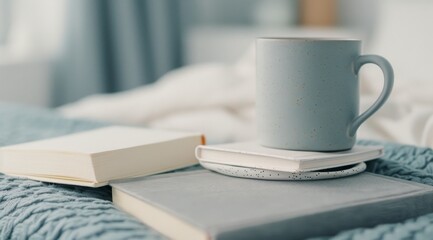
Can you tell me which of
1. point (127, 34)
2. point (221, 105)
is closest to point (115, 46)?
point (127, 34)

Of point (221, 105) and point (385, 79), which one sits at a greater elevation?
point (385, 79)

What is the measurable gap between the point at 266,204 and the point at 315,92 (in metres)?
0.18

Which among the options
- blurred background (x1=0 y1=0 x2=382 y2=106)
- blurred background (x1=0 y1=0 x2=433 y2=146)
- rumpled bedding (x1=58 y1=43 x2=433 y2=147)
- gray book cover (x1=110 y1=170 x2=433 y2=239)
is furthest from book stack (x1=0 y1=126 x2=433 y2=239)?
blurred background (x1=0 y1=0 x2=382 y2=106)

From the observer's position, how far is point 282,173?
647 millimetres

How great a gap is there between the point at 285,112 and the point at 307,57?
2.3 inches

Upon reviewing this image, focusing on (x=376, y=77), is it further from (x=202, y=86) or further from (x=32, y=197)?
(x=32, y=197)

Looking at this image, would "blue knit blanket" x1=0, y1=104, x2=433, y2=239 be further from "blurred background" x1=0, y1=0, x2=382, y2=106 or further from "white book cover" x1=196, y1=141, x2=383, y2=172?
"blurred background" x1=0, y1=0, x2=382, y2=106

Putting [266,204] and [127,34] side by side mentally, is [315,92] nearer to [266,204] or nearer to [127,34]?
[266,204]

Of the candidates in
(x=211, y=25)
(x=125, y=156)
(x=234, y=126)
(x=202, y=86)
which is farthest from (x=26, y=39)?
A: (x=125, y=156)

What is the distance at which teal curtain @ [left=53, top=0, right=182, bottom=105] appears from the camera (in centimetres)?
286

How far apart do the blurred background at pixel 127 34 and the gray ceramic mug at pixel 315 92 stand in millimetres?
1919

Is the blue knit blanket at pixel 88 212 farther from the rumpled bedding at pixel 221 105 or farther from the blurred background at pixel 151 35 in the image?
the blurred background at pixel 151 35

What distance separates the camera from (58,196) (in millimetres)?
667

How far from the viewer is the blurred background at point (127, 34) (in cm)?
279
